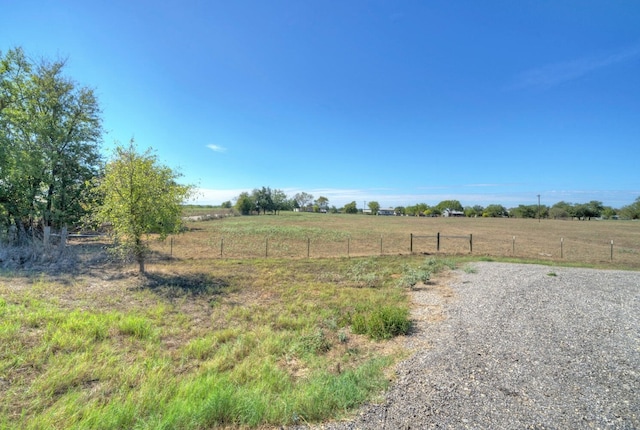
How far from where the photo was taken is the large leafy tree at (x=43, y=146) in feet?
47.2

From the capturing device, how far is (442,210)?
171 meters

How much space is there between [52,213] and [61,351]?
53.1ft

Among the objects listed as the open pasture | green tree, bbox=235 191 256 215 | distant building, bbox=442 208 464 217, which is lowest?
the open pasture

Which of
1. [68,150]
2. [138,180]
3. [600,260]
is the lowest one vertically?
[600,260]

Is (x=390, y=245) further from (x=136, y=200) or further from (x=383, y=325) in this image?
(x=136, y=200)

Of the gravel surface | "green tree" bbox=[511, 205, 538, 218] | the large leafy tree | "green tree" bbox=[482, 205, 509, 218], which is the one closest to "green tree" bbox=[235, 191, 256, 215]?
the large leafy tree

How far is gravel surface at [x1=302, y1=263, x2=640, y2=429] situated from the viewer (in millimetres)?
3006

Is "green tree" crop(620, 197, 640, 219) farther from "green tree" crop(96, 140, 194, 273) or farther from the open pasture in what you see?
"green tree" crop(96, 140, 194, 273)

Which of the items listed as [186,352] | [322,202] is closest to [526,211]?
[322,202]

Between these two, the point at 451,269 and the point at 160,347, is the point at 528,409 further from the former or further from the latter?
the point at 451,269

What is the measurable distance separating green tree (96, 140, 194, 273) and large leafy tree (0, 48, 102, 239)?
6.48 m

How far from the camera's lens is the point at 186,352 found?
500cm

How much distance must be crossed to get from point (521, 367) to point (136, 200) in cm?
1263

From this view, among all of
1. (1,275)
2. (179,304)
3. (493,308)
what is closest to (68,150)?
(1,275)
